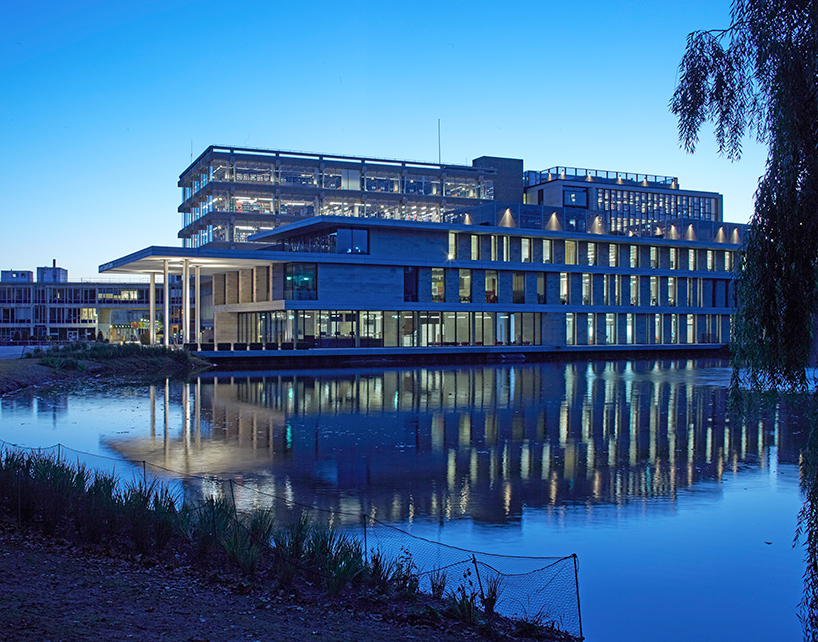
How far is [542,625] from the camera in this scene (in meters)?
8.66

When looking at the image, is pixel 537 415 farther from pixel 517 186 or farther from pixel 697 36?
pixel 517 186

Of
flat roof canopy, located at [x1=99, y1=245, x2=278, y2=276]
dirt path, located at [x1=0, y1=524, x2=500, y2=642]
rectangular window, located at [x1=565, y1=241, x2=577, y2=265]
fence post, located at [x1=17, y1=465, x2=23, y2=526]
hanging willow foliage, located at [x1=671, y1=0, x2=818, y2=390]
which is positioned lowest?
dirt path, located at [x1=0, y1=524, x2=500, y2=642]

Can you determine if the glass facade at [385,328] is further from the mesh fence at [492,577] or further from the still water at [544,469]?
the mesh fence at [492,577]

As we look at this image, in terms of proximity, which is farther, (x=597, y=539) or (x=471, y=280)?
(x=471, y=280)

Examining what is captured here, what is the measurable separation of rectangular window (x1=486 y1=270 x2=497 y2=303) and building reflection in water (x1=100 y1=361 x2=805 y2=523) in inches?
1174

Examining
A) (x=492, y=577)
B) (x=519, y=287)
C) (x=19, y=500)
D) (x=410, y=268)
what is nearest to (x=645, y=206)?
(x=519, y=287)

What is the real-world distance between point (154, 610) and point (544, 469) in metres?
10.7

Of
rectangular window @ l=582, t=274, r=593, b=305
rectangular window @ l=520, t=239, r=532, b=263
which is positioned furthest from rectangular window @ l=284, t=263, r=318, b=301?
rectangular window @ l=582, t=274, r=593, b=305

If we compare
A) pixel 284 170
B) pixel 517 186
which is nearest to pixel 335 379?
pixel 284 170

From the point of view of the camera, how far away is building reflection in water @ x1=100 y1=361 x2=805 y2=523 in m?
14.4

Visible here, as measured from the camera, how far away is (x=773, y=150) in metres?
8.99

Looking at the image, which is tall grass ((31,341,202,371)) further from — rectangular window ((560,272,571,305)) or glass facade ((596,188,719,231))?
glass facade ((596,188,719,231))

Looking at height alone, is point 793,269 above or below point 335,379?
above

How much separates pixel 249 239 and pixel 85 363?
3472 centimetres
